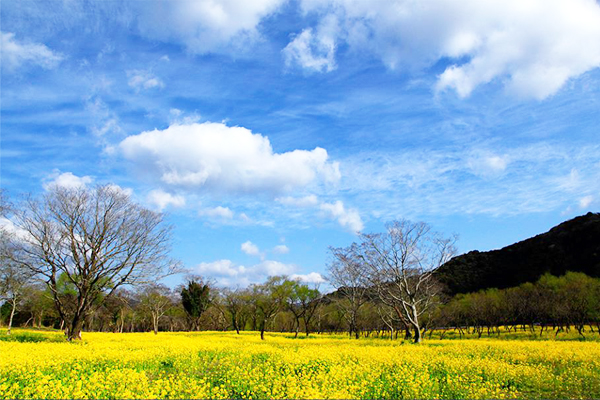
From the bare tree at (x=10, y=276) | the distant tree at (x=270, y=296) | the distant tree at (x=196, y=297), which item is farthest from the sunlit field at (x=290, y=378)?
the distant tree at (x=196, y=297)

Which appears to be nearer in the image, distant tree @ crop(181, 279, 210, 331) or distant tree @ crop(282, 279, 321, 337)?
distant tree @ crop(282, 279, 321, 337)

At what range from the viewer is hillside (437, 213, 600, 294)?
7919 centimetres

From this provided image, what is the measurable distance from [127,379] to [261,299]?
48.0 meters

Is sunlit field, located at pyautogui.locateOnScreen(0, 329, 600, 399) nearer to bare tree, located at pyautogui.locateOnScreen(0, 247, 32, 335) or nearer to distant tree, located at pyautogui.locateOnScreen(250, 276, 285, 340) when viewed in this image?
bare tree, located at pyautogui.locateOnScreen(0, 247, 32, 335)

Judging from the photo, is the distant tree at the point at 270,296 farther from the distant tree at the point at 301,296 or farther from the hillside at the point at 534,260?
the hillside at the point at 534,260

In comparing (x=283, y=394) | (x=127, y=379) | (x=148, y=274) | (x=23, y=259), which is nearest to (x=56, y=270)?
(x=23, y=259)

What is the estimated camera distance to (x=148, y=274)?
2925cm

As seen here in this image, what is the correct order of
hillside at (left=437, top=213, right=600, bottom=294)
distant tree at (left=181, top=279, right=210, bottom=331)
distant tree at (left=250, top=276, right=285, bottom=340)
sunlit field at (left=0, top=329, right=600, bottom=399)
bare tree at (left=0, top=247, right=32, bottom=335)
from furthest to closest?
hillside at (left=437, top=213, right=600, bottom=294), distant tree at (left=181, top=279, right=210, bottom=331), distant tree at (left=250, top=276, right=285, bottom=340), bare tree at (left=0, top=247, right=32, bottom=335), sunlit field at (left=0, top=329, right=600, bottom=399)

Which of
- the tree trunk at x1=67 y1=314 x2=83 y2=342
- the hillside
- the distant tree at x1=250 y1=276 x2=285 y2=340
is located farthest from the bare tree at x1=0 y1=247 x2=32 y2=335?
the hillside

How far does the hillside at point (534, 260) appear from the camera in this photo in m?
79.2

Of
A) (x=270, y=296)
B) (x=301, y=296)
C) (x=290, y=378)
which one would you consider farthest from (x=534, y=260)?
(x=290, y=378)

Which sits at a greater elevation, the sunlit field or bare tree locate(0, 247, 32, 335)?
bare tree locate(0, 247, 32, 335)

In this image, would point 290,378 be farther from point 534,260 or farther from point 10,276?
point 534,260

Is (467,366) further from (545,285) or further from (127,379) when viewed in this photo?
(545,285)
